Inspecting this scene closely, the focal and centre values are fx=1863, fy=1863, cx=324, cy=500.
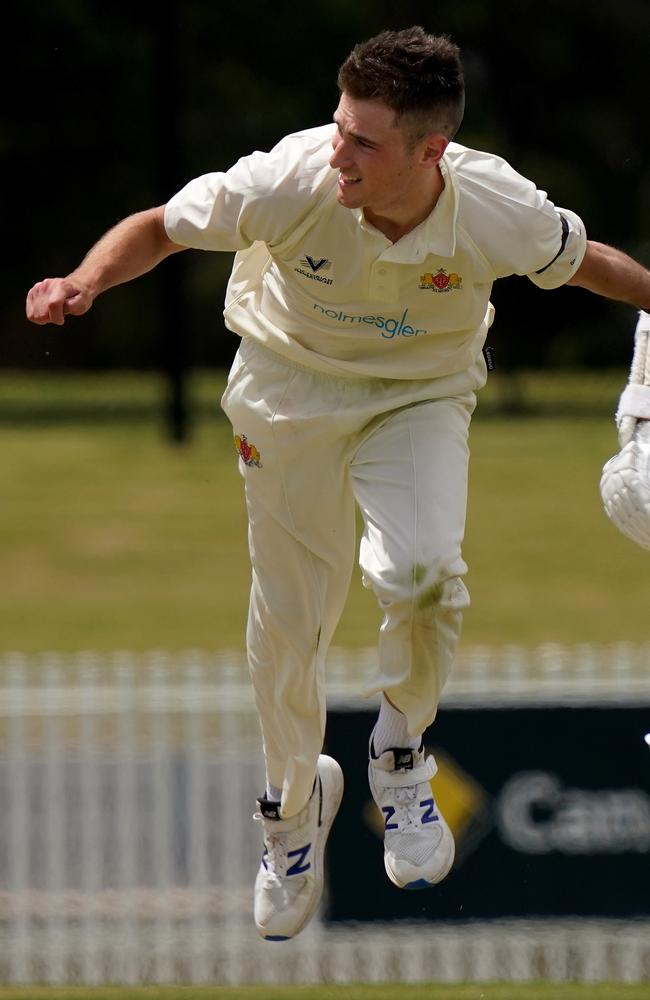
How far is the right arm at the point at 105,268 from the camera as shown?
3990 mm

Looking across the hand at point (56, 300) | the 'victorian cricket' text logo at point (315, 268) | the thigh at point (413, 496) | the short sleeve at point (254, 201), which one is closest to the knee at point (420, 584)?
→ the thigh at point (413, 496)

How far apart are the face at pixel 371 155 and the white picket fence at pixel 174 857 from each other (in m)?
5.87

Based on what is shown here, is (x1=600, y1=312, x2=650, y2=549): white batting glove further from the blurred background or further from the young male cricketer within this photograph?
the blurred background

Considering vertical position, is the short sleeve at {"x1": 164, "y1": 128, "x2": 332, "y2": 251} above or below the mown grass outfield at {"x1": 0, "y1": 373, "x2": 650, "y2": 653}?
above

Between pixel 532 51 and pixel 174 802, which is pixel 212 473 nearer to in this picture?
pixel 532 51

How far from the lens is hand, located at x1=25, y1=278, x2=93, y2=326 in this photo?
3969mm

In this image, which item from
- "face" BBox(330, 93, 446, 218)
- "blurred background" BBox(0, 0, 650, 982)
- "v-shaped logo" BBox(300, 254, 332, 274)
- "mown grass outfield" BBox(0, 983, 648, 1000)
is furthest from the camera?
"blurred background" BBox(0, 0, 650, 982)

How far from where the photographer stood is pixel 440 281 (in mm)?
4324

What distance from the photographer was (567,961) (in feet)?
32.5

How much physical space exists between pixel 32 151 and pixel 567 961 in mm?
14634

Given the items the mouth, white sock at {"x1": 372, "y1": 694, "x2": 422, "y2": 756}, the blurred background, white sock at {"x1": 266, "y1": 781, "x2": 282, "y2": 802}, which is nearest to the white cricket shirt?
the mouth

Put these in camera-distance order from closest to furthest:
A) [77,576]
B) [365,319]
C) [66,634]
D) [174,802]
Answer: [365,319] < [174,802] < [66,634] < [77,576]

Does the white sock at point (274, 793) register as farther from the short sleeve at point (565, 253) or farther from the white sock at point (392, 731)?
the short sleeve at point (565, 253)

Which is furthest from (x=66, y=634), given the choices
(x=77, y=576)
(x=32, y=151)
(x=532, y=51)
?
(x=532, y=51)
